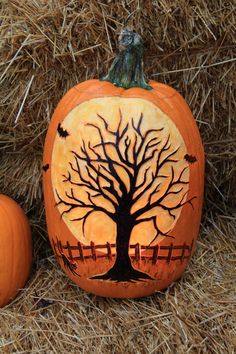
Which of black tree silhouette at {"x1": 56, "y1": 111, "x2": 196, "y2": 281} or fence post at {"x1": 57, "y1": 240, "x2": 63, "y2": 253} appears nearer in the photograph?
black tree silhouette at {"x1": 56, "y1": 111, "x2": 196, "y2": 281}

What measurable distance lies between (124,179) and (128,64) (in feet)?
1.41

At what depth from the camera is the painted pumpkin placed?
1873mm

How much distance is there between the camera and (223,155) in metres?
2.48

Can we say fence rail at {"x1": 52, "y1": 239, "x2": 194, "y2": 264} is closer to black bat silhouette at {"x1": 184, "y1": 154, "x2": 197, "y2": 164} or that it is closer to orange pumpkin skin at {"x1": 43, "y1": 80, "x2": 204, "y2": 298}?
orange pumpkin skin at {"x1": 43, "y1": 80, "x2": 204, "y2": 298}

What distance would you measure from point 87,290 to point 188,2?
1.19m

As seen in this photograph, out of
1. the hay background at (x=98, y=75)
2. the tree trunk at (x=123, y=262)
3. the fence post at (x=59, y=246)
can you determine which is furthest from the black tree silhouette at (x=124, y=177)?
the hay background at (x=98, y=75)

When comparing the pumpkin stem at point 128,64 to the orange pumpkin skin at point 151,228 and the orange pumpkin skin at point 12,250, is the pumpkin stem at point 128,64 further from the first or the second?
the orange pumpkin skin at point 12,250

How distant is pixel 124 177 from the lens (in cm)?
188

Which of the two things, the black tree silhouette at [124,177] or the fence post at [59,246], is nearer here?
the black tree silhouette at [124,177]

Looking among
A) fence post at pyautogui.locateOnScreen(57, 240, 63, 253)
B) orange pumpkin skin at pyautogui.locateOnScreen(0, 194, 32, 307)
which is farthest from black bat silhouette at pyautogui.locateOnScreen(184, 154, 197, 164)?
orange pumpkin skin at pyautogui.locateOnScreen(0, 194, 32, 307)

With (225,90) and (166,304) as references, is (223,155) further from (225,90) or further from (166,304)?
(166,304)

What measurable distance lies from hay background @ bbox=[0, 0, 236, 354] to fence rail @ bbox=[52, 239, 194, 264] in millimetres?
191

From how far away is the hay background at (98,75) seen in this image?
1.92 metres

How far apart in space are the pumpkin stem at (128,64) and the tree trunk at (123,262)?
1.68 feet
